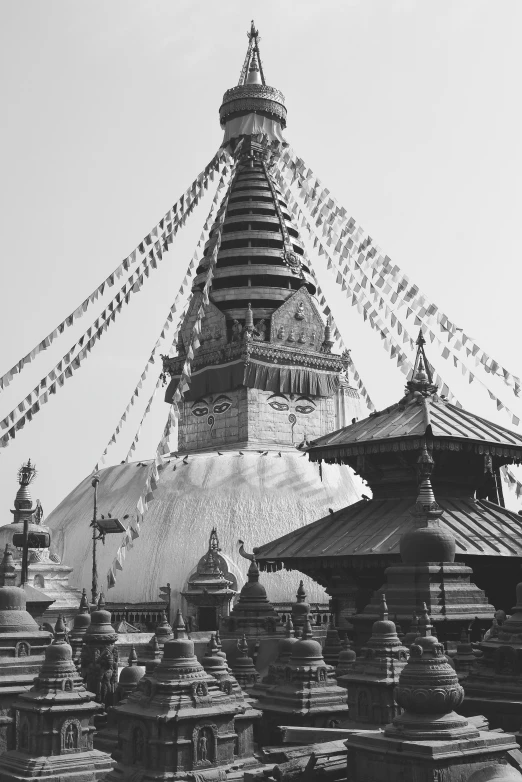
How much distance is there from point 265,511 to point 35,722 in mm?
18941

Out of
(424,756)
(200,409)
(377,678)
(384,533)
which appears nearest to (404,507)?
(384,533)

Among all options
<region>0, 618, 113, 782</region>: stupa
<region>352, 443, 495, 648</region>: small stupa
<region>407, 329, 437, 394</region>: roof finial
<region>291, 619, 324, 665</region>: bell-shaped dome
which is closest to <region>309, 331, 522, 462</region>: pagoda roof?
<region>407, 329, 437, 394</region>: roof finial

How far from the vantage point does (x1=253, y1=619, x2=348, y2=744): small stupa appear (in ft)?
38.4

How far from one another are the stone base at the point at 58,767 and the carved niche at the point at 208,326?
25123mm

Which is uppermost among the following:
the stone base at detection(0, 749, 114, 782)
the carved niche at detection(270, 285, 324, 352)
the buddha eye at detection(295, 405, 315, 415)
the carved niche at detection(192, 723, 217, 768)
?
the carved niche at detection(270, 285, 324, 352)

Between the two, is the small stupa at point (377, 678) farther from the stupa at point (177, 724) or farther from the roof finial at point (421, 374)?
the roof finial at point (421, 374)

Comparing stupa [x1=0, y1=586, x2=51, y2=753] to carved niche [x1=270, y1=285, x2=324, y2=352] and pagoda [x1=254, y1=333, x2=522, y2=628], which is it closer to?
pagoda [x1=254, y1=333, x2=522, y2=628]

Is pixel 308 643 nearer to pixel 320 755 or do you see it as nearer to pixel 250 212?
pixel 320 755

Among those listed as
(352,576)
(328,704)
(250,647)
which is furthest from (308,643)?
(250,647)

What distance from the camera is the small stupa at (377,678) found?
10.2 metres

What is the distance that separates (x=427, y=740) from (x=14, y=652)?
7.44 metres

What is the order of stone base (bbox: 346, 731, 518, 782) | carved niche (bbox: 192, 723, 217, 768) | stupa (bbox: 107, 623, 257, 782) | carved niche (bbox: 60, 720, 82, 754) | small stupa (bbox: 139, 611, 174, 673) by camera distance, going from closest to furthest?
1. stone base (bbox: 346, 731, 518, 782)
2. stupa (bbox: 107, 623, 257, 782)
3. carved niche (bbox: 192, 723, 217, 768)
4. carved niche (bbox: 60, 720, 82, 754)
5. small stupa (bbox: 139, 611, 174, 673)

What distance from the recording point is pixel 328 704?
11.9 metres

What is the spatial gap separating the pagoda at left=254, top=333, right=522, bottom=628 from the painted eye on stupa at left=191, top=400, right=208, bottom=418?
52.9 feet
